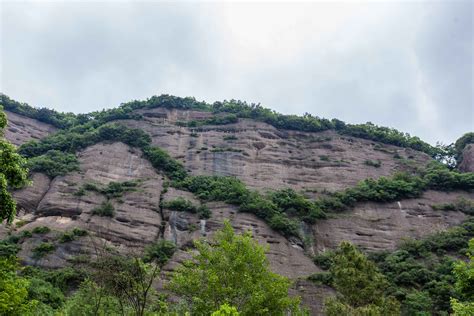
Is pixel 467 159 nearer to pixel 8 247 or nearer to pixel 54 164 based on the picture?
pixel 54 164

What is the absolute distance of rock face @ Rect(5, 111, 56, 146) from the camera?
60781mm

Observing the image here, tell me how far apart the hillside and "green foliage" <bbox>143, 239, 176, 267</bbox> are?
716 millimetres

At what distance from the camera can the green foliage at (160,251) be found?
121 ft

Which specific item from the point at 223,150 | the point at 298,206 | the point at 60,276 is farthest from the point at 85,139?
the point at 298,206

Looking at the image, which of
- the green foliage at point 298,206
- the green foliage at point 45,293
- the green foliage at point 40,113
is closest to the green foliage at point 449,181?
the green foliage at point 298,206

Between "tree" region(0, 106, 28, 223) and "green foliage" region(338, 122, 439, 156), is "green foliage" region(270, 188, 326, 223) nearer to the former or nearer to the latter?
"green foliage" region(338, 122, 439, 156)

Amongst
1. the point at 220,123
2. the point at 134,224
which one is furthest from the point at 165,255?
the point at 220,123

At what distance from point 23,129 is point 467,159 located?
2450 inches

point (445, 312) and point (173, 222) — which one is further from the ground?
point (173, 222)

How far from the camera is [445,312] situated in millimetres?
31516

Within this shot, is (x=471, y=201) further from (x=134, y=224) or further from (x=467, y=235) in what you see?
(x=134, y=224)

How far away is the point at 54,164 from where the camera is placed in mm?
48875

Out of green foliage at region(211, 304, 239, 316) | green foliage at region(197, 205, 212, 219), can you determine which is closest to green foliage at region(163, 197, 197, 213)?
green foliage at region(197, 205, 212, 219)

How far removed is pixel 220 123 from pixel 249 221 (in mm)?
25348
